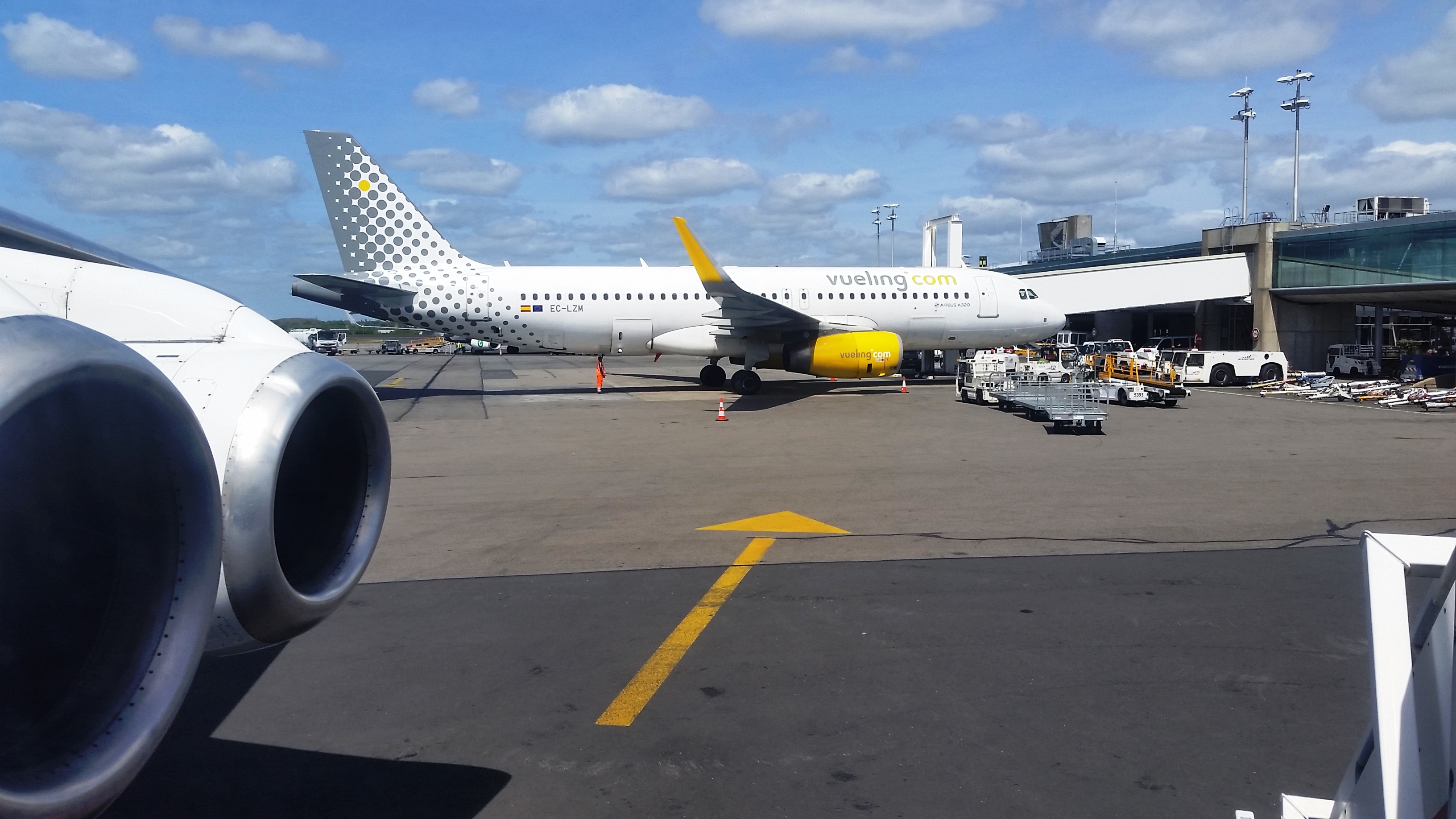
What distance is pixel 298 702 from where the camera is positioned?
19.9 ft

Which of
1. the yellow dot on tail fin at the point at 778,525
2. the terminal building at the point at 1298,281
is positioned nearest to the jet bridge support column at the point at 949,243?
the terminal building at the point at 1298,281

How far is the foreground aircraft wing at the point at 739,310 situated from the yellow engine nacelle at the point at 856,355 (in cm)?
102

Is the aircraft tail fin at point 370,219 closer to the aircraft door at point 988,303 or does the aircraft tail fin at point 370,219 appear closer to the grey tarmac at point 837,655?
the grey tarmac at point 837,655

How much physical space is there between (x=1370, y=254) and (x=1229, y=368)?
6531 millimetres

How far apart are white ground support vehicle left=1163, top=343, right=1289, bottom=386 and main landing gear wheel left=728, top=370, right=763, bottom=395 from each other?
14.9 m

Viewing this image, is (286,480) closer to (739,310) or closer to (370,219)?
(739,310)

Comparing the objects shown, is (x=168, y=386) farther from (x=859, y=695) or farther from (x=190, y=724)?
(x=859, y=695)

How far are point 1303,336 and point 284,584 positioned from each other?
4094 centimetres

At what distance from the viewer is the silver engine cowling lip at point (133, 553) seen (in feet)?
7.06

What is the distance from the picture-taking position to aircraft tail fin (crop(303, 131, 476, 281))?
25.0 metres

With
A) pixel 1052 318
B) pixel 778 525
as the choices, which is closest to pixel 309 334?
pixel 1052 318

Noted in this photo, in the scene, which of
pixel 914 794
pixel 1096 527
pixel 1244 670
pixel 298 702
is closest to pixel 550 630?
pixel 298 702

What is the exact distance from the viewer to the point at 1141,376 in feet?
95.6

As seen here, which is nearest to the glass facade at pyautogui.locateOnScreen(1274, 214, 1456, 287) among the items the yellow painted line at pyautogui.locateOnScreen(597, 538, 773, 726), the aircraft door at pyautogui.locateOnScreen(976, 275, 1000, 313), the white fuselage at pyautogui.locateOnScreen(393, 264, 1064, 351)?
the white fuselage at pyautogui.locateOnScreen(393, 264, 1064, 351)
